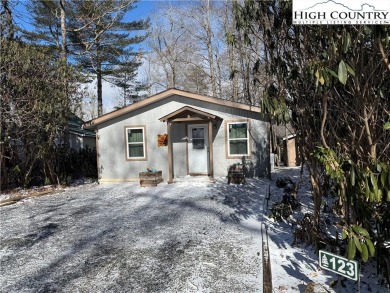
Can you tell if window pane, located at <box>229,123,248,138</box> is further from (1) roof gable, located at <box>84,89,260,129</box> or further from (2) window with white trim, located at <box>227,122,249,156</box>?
(1) roof gable, located at <box>84,89,260,129</box>

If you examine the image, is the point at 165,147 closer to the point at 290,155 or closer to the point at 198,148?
the point at 198,148

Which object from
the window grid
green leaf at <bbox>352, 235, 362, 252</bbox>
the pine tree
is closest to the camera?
green leaf at <bbox>352, 235, 362, 252</bbox>

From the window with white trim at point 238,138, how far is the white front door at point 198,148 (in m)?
0.84

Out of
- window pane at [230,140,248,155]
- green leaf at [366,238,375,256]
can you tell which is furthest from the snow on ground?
window pane at [230,140,248,155]

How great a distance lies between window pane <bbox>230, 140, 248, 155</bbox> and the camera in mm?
10211

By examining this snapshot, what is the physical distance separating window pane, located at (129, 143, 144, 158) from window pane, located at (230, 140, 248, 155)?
10.8 feet

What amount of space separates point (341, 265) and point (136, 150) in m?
9.42

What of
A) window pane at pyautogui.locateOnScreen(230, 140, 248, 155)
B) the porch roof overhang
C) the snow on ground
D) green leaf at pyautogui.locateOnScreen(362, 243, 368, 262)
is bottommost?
the snow on ground

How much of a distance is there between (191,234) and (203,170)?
578cm

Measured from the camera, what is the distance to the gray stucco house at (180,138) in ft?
33.1

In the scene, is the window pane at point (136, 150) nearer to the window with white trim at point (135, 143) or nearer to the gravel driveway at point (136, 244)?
the window with white trim at point (135, 143)

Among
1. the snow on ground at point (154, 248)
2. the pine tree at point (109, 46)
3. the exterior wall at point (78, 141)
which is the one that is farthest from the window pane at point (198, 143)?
the pine tree at point (109, 46)

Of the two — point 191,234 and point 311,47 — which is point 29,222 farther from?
point 311,47

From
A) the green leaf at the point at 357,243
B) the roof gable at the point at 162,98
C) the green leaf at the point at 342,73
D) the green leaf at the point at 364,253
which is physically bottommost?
the green leaf at the point at 364,253
